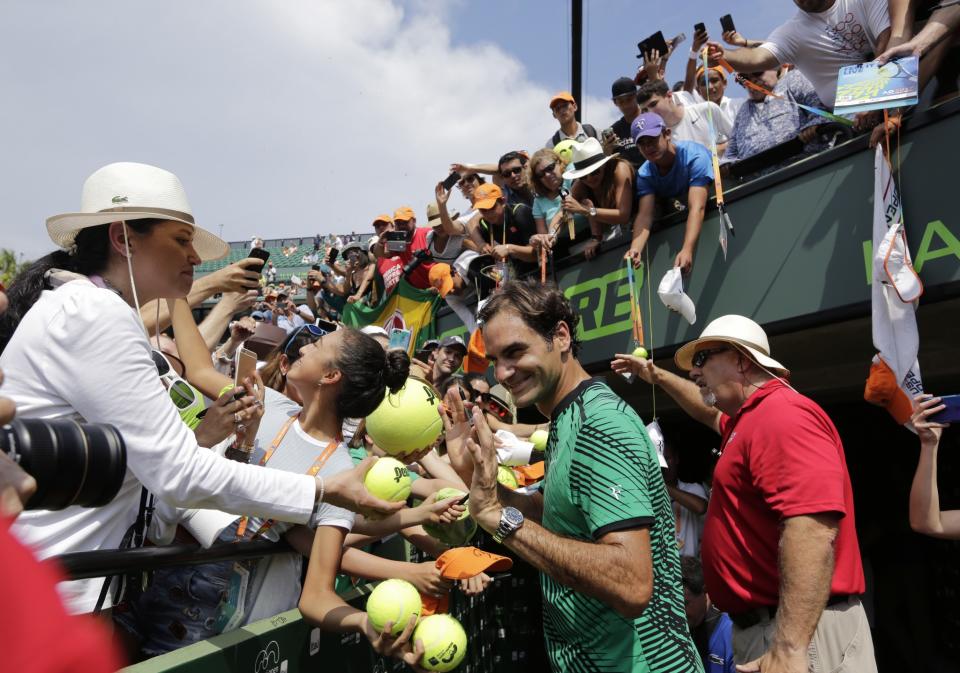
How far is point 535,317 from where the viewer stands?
2537 mm

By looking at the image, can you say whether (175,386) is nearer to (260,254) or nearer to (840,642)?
(260,254)

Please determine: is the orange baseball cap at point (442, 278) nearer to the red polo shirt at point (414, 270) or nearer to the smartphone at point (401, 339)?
the red polo shirt at point (414, 270)

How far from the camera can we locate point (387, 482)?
8.83 feet

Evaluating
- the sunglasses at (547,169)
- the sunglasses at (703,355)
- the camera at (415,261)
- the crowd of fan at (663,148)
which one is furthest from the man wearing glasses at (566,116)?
the sunglasses at (703,355)

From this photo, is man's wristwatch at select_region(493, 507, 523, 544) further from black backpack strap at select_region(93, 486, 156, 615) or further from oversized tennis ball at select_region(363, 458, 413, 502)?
black backpack strap at select_region(93, 486, 156, 615)

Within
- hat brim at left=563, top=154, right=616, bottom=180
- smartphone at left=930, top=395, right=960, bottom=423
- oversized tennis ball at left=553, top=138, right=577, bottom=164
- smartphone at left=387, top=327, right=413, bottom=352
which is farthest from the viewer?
smartphone at left=387, top=327, right=413, bottom=352

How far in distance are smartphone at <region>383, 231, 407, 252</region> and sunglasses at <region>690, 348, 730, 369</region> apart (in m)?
6.55

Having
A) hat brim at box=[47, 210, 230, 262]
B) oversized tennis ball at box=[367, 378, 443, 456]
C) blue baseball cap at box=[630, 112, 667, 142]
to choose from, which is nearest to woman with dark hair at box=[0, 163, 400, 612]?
hat brim at box=[47, 210, 230, 262]

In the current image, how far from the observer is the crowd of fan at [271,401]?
6.24 ft

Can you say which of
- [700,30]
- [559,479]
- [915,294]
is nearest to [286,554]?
[559,479]

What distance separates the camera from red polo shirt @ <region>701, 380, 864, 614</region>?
2.62 metres

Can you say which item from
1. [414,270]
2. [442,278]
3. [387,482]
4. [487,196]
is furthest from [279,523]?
[414,270]

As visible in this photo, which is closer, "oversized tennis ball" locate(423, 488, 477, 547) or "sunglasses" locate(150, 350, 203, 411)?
"sunglasses" locate(150, 350, 203, 411)

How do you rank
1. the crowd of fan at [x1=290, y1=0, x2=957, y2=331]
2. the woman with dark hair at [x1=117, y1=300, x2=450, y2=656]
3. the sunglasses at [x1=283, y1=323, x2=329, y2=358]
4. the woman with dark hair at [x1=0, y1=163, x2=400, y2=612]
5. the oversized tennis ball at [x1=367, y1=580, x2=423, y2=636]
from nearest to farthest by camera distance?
the woman with dark hair at [x1=0, y1=163, x2=400, y2=612], the oversized tennis ball at [x1=367, y1=580, x2=423, y2=636], the woman with dark hair at [x1=117, y1=300, x2=450, y2=656], the sunglasses at [x1=283, y1=323, x2=329, y2=358], the crowd of fan at [x1=290, y1=0, x2=957, y2=331]
